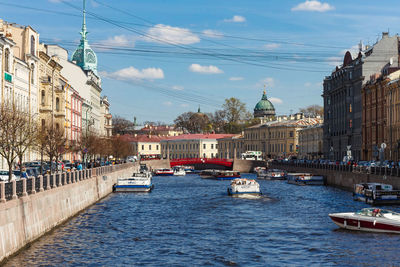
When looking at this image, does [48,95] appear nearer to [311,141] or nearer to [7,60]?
[7,60]

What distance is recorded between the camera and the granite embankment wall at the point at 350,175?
60.9 metres

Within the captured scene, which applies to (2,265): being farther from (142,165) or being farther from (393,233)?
(142,165)

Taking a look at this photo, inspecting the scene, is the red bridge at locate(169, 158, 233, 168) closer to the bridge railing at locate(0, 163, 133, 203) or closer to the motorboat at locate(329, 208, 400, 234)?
the bridge railing at locate(0, 163, 133, 203)

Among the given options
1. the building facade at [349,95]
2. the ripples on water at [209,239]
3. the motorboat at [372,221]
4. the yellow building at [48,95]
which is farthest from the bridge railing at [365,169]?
the yellow building at [48,95]

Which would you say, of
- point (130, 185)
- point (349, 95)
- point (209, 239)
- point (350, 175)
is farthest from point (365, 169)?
point (349, 95)

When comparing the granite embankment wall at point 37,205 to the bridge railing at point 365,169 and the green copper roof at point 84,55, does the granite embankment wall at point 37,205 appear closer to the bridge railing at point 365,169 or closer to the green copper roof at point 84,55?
the bridge railing at point 365,169

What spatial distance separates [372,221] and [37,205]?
57.5 feet

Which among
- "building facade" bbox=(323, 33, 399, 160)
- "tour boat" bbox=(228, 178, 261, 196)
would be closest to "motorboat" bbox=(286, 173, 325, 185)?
"tour boat" bbox=(228, 178, 261, 196)

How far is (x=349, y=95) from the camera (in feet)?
431

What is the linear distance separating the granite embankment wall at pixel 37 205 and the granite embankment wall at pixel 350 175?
2480cm

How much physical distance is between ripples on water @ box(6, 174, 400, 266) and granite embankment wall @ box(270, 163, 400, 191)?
17.5ft

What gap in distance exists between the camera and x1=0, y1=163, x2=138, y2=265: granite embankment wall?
27.5 meters

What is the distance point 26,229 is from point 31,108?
4718cm

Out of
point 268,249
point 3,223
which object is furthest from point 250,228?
point 3,223
